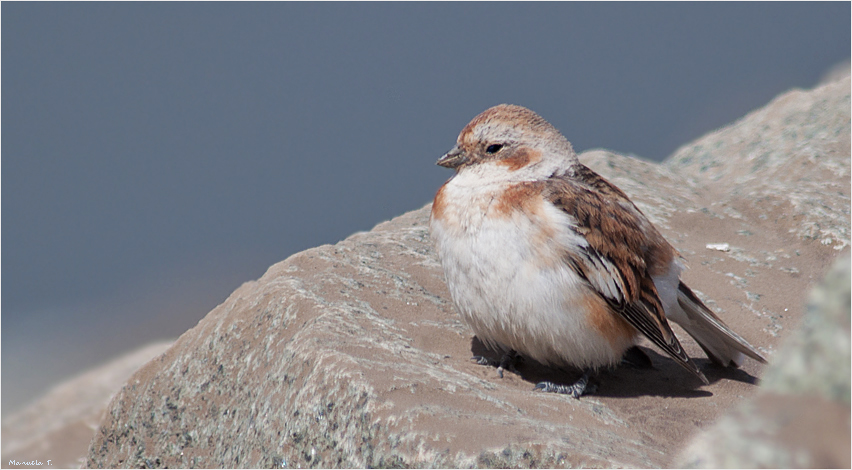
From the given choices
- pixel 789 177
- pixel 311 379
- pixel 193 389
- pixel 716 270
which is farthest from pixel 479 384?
pixel 789 177

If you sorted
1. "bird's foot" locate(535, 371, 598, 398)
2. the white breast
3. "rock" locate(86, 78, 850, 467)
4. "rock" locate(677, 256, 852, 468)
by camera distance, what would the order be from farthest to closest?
"bird's foot" locate(535, 371, 598, 398), the white breast, "rock" locate(86, 78, 850, 467), "rock" locate(677, 256, 852, 468)

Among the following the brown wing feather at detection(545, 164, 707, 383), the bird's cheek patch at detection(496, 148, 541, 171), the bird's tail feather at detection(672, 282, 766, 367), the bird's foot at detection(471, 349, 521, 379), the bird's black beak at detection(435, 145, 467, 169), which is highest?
the bird's black beak at detection(435, 145, 467, 169)

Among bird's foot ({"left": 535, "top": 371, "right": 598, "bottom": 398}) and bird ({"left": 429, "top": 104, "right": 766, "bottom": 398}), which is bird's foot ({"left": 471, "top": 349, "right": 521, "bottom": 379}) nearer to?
bird ({"left": 429, "top": 104, "right": 766, "bottom": 398})

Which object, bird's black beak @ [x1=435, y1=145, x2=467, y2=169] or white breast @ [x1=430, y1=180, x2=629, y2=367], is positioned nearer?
white breast @ [x1=430, y1=180, x2=629, y2=367]

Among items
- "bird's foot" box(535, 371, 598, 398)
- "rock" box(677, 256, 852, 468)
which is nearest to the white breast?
"bird's foot" box(535, 371, 598, 398)

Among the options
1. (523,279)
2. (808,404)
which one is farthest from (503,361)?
(808,404)

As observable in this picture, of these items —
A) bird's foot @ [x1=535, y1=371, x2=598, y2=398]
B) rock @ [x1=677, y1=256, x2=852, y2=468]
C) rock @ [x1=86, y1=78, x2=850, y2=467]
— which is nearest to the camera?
rock @ [x1=677, y1=256, x2=852, y2=468]

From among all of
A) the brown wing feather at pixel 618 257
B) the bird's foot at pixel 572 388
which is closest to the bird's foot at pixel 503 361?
the bird's foot at pixel 572 388
